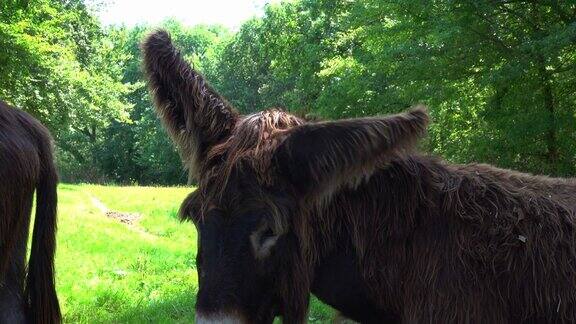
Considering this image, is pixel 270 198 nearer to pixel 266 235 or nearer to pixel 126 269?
pixel 266 235

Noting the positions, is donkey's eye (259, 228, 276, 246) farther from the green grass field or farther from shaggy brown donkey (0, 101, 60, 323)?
the green grass field

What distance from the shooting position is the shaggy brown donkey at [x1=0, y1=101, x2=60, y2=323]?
295 centimetres

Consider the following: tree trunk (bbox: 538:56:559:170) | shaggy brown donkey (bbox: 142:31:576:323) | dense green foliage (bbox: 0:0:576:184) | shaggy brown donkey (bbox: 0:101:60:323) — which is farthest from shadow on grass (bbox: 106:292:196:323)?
tree trunk (bbox: 538:56:559:170)

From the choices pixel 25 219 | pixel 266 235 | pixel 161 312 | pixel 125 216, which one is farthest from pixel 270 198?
pixel 125 216

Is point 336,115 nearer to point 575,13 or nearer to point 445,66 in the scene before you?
point 445,66

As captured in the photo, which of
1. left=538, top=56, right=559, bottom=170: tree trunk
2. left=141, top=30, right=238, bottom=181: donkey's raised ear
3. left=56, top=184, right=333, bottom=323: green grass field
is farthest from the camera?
left=538, top=56, right=559, bottom=170: tree trunk

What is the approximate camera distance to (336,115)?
1383 centimetres

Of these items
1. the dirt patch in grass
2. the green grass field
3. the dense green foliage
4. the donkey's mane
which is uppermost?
the dense green foliage

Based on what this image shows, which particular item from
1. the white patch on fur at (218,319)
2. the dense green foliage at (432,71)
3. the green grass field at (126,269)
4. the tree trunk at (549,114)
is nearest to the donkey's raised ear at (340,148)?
the white patch on fur at (218,319)

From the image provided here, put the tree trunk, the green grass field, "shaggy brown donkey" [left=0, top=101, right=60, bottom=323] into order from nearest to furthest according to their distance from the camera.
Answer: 1. "shaggy brown donkey" [left=0, top=101, right=60, bottom=323]
2. the green grass field
3. the tree trunk

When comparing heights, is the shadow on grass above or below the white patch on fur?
below

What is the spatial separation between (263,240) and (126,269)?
6875mm

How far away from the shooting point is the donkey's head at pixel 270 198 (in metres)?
1.87

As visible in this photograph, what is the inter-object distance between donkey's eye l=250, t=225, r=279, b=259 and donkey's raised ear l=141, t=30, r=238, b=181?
1.58 ft
